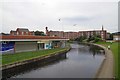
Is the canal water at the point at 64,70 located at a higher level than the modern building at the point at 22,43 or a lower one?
lower

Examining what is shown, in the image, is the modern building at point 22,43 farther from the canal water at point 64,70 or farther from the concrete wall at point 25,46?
the canal water at point 64,70

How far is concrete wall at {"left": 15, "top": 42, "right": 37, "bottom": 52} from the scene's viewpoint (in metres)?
36.1

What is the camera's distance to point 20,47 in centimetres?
3681

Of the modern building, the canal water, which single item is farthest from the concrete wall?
the canal water

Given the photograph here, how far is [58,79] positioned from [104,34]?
429ft

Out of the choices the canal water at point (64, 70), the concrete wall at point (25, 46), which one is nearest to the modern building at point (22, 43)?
the concrete wall at point (25, 46)

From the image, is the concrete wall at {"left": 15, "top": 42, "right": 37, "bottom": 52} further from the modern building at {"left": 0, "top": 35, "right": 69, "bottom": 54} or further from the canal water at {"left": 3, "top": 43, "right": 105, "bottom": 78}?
the canal water at {"left": 3, "top": 43, "right": 105, "bottom": 78}

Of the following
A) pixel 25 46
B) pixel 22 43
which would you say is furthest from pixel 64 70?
pixel 25 46

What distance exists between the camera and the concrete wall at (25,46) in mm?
36088

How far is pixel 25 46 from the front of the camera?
38.6 metres

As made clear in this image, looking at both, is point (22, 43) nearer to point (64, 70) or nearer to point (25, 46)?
point (25, 46)

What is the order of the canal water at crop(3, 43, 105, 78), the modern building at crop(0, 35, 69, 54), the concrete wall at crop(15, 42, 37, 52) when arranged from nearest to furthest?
1. the canal water at crop(3, 43, 105, 78)
2. the modern building at crop(0, 35, 69, 54)
3. the concrete wall at crop(15, 42, 37, 52)

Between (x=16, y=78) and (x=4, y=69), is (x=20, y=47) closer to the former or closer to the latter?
(x=4, y=69)

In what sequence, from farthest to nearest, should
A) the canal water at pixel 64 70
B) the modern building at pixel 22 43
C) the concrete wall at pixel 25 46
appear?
the concrete wall at pixel 25 46, the modern building at pixel 22 43, the canal water at pixel 64 70
